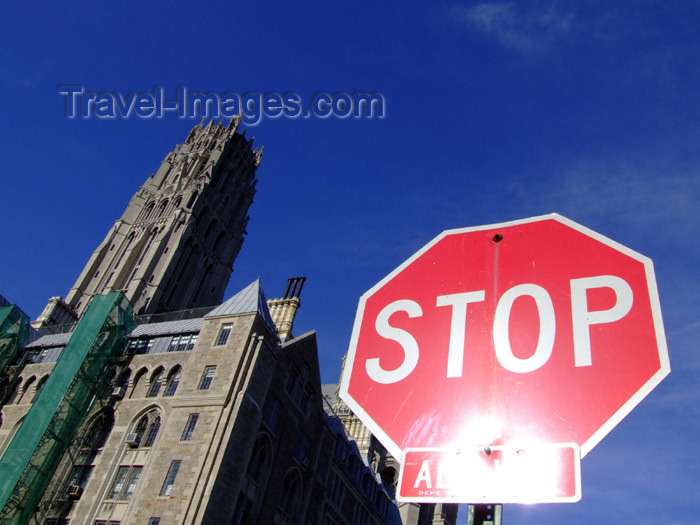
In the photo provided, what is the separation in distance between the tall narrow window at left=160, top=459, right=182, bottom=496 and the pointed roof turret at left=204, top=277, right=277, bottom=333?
880 cm

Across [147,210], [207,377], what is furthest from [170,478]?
[147,210]

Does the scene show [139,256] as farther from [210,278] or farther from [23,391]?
[23,391]

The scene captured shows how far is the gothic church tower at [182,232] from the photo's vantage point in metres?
62.0

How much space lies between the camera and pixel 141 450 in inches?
1109

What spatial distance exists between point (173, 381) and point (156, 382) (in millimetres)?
1214

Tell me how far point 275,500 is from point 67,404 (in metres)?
13.1

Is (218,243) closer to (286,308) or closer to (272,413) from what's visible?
(286,308)

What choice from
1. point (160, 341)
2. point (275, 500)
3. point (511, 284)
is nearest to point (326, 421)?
point (275, 500)

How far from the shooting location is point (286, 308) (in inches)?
1873

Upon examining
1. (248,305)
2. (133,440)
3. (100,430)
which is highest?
(248,305)

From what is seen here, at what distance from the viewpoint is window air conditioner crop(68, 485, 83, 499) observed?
92.5ft

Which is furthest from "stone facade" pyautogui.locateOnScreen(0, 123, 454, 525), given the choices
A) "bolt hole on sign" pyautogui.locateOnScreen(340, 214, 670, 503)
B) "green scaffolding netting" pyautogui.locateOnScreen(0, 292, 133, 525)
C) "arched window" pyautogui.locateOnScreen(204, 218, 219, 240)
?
"arched window" pyautogui.locateOnScreen(204, 218, 219, 240)

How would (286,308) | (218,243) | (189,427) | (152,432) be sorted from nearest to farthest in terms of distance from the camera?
1. (189,427)
2. (152,432)
3. (286,308)
4. (218,243)

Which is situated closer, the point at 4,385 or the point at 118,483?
the point at 118,483
